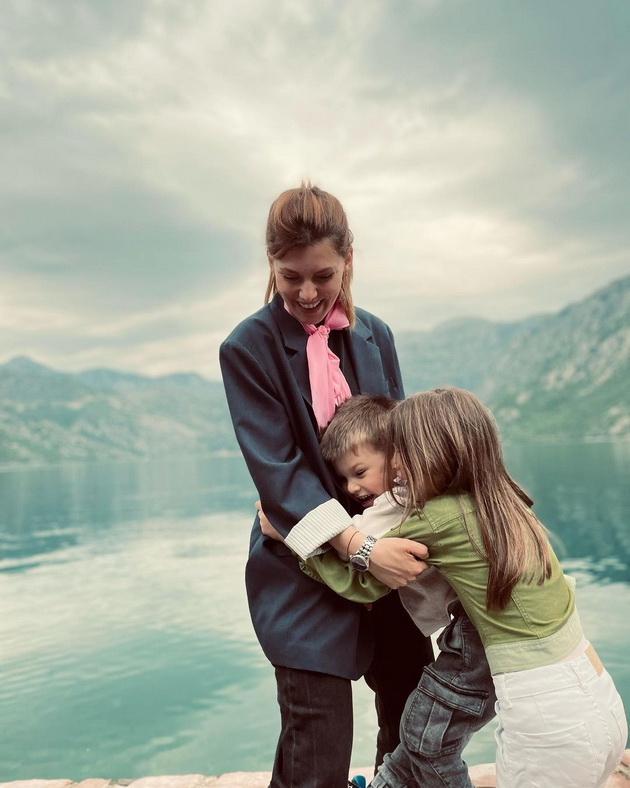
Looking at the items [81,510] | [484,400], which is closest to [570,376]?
[484,400]

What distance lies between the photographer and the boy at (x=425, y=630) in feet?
5.43

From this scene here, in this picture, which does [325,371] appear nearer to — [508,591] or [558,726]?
[508,591]

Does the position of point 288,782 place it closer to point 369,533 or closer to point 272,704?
point 369,533

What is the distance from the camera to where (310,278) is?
1638 mm

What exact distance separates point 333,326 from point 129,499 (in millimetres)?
29099

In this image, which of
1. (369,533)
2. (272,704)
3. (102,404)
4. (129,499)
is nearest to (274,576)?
(369,533)

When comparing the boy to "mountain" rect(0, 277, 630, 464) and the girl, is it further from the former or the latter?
"mountain" rect(0, 277, 630, 464)

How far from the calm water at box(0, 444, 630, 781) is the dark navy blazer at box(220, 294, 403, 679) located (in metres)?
3.29

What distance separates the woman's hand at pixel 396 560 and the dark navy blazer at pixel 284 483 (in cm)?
16

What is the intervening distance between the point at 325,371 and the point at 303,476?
262mm

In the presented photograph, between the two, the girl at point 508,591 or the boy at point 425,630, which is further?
the boy at point 425,630

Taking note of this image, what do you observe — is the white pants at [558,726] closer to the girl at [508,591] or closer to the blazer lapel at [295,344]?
the girl at [508,591]

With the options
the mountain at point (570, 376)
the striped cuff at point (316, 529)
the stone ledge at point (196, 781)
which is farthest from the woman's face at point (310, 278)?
the mountain at point (570, 376)

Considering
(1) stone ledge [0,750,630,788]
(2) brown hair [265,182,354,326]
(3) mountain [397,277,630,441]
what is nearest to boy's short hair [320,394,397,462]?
(2) brown hair [265,182,354,326]
